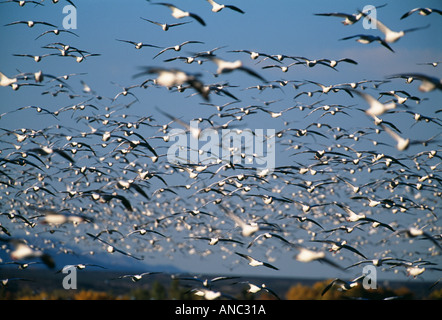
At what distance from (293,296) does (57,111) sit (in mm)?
23306

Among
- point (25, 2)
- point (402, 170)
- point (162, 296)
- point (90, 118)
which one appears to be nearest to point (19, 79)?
point (25, 2)

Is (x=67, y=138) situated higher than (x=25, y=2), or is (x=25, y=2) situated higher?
(x=25, y=2)

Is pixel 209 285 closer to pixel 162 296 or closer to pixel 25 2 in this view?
pixel 25 2

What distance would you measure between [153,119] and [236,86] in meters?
5.21

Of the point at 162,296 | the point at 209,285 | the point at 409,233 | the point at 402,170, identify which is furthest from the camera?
the point at 162,296

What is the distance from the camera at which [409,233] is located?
1584 centimetres

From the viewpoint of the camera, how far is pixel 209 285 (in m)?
18.7

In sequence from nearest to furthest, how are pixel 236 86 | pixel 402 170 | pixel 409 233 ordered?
1. pixel 409 233
2. pixel 236 86
3. pixel 402 170

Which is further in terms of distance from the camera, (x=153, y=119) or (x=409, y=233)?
(x=153, y=119)
